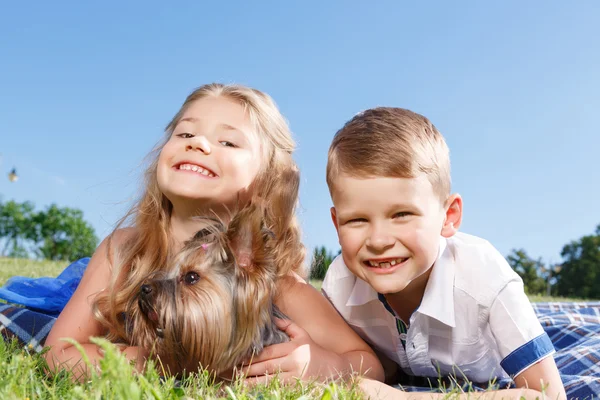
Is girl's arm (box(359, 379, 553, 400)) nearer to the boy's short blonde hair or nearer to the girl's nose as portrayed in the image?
the boy's short blonde hair

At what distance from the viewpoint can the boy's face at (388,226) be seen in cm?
334

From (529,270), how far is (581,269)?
14.8 feet

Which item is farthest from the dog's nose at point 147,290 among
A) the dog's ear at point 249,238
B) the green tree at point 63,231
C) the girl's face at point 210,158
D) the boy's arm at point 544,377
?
the green tree at point 63,231

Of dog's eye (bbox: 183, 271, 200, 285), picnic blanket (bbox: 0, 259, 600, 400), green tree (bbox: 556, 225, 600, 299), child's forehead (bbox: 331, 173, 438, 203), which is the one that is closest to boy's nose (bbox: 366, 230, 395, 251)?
child's forehead (bbox: 331, 173, 438, 203)

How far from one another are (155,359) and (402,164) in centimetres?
191

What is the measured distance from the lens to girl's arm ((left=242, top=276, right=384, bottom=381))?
3572 mm

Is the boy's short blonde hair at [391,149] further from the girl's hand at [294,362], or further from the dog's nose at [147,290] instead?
the dog's nose at [147,290]

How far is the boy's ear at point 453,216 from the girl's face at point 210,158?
1.54 m

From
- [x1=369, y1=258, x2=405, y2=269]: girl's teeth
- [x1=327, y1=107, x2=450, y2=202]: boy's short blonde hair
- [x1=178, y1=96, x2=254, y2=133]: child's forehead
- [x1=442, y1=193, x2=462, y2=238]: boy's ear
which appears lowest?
[x1=369, y1=258, x2=405, y2=269]: girl's teeth

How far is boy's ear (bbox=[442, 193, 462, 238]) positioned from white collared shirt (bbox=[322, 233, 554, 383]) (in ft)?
0.65

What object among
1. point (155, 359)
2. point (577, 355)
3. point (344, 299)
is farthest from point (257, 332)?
point (577, 355)

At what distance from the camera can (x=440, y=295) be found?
3.69 metres

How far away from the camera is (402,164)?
3.35 m

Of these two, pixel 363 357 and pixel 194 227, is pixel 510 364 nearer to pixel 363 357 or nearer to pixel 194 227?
pixel 363 357
